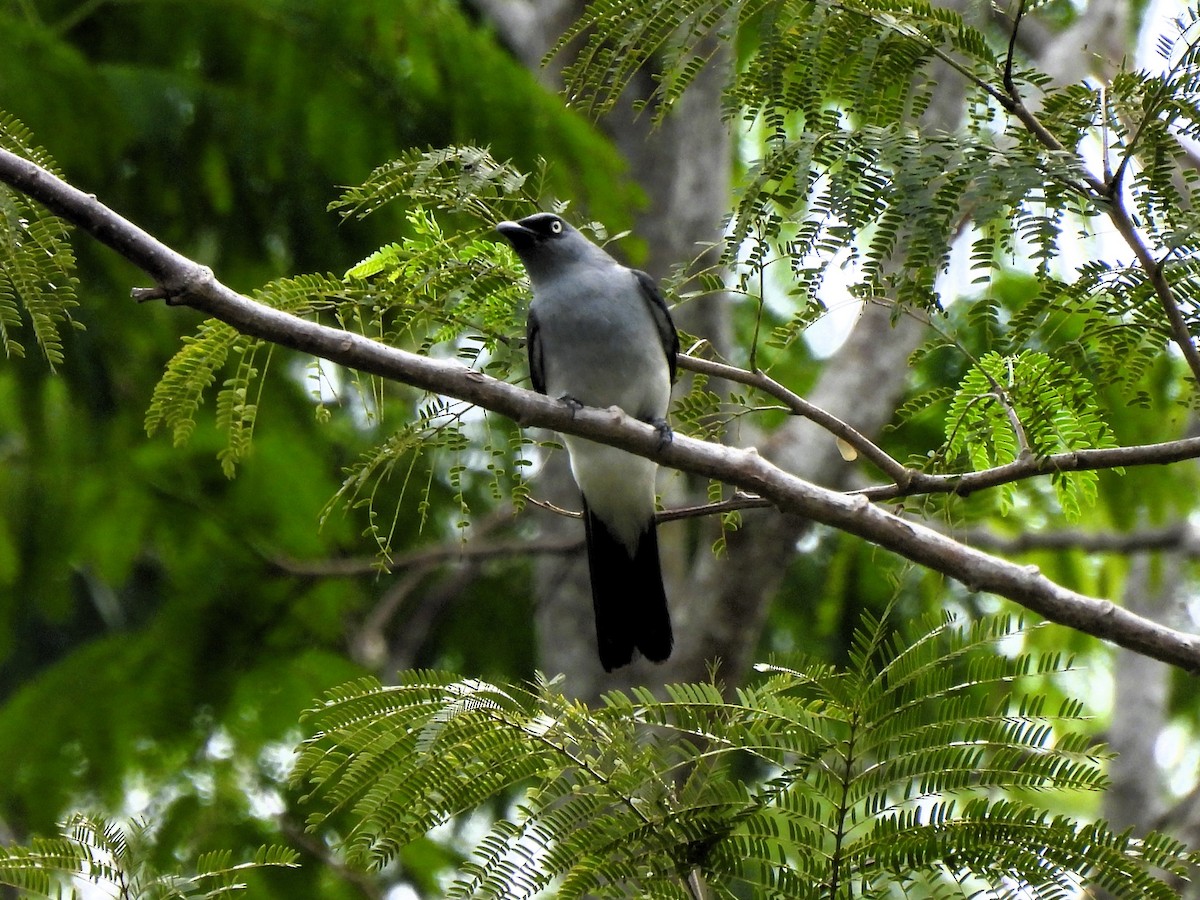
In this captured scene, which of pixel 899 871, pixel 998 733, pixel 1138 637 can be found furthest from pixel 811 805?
pixel 1138 637

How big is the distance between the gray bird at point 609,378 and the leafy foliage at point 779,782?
2.02 metres

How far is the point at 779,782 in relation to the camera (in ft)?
7.88

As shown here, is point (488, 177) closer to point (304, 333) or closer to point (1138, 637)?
point (304, 333)

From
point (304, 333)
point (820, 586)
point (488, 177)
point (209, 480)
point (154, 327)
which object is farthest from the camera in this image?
point (820, 586)

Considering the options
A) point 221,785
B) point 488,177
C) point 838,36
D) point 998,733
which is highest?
point 838,36

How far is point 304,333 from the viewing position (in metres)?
2.84

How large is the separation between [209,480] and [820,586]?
3987 mm

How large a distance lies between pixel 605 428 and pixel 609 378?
1409 mm

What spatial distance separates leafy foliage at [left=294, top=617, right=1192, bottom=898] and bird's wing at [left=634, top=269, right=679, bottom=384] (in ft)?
7.08

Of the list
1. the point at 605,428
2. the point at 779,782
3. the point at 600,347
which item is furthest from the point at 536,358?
the point at 779,782

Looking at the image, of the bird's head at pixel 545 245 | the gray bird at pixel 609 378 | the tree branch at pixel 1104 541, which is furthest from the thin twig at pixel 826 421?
the tree branch at pixel 1104 541

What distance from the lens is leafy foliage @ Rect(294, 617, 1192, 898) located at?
238cm

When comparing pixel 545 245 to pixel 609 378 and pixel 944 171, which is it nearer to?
pixel 609 378

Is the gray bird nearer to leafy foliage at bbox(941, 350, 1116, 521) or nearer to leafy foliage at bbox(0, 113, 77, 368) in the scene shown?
leafy foliage at bbox(941, 350, 1116, 521)
